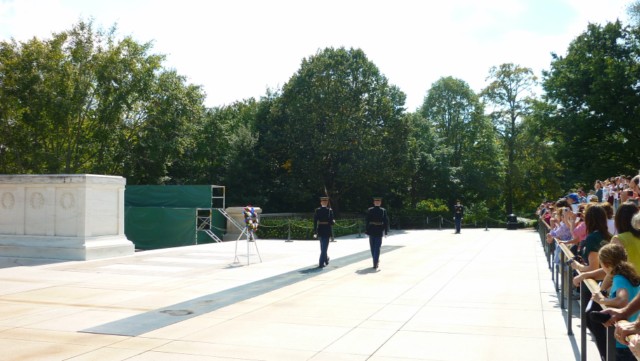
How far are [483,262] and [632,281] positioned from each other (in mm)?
12801

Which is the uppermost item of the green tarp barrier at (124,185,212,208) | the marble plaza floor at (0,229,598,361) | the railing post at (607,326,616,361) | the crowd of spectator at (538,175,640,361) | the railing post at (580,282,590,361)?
the green tarp barrier at (124,185,212,208)

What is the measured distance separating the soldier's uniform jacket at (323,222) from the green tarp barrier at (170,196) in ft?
A: 46.1

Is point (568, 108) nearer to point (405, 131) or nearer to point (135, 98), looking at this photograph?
point (405, 131)

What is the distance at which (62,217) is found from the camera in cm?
1733

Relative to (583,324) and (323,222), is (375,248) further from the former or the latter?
(583,324)

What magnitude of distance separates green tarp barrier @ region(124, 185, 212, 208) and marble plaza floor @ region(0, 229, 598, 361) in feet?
41.1

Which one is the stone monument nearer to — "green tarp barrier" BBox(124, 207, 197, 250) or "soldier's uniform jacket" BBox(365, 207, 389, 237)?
"soldier's uniform jacket" BBox(365, 207, 389, 237)

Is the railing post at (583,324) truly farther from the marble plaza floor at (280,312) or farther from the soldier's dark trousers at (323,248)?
the soldier's dark trousers at (323,248)

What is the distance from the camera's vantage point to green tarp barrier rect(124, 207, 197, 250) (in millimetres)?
27141

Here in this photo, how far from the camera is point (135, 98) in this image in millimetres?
40500

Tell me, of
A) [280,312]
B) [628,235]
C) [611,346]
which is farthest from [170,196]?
[611,346]

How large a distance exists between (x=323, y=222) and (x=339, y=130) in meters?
24.3

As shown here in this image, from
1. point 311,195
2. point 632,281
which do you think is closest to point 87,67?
point 311,195

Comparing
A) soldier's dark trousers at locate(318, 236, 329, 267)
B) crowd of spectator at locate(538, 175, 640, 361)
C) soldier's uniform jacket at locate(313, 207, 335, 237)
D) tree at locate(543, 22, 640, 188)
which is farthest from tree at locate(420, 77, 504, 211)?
crowd of spectator at locate(538, 175, 640, 361)
